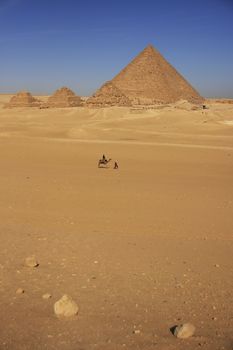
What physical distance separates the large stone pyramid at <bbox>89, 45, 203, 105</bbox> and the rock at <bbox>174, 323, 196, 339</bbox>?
4733cm

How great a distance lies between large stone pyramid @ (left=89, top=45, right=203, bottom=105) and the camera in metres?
51.5

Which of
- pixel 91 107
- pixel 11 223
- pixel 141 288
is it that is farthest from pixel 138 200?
pixel 91 107

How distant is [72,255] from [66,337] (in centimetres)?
136

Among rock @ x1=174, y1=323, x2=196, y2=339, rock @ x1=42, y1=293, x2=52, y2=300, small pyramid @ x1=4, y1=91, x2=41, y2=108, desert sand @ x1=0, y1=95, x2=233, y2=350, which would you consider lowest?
small pyramid @ x1=4, y1=91, x2=41, y2=108

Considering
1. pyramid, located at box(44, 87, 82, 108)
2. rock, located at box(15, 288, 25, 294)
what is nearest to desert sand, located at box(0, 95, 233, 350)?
rock, located at box(15, 288, 25, 294)

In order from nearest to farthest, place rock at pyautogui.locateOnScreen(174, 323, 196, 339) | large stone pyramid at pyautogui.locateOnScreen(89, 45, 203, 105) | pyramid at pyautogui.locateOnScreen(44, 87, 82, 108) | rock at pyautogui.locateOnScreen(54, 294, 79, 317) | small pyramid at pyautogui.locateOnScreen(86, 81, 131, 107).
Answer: rock at pyautogui.locateOnScreen(174, 323, 196, 339), rock at pyautogui.locateOnScreen(54, 294, 79, 317), small pyramid at pyautogui.locateOnScreen(86, 81, 131, 107), pyramid at pyautogui.locateOnScreen(44, 87, 82, 108), large stone pyramid at pyautogui.locateOnScreen(89, 45, 203, 105)

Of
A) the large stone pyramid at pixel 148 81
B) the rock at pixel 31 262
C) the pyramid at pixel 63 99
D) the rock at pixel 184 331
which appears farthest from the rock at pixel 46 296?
the large stone pyramid at pixel 148 81

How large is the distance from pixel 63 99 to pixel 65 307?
4367cm

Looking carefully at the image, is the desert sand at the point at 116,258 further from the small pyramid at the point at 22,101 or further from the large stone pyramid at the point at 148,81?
the large stone pyramid at the point at 148,81

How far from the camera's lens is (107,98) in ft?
140

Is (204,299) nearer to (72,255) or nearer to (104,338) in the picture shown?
(104,338)

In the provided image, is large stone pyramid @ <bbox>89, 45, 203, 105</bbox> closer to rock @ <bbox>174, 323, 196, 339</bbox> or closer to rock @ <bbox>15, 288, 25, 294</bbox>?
rock @ <bbox>15, 288, 25, 294</bbox>

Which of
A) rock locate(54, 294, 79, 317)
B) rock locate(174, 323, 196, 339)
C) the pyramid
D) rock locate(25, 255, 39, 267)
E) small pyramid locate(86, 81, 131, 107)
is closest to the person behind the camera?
rock locate(174, 323, 196, 339)

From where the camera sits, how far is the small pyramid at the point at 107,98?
42.7 meters
